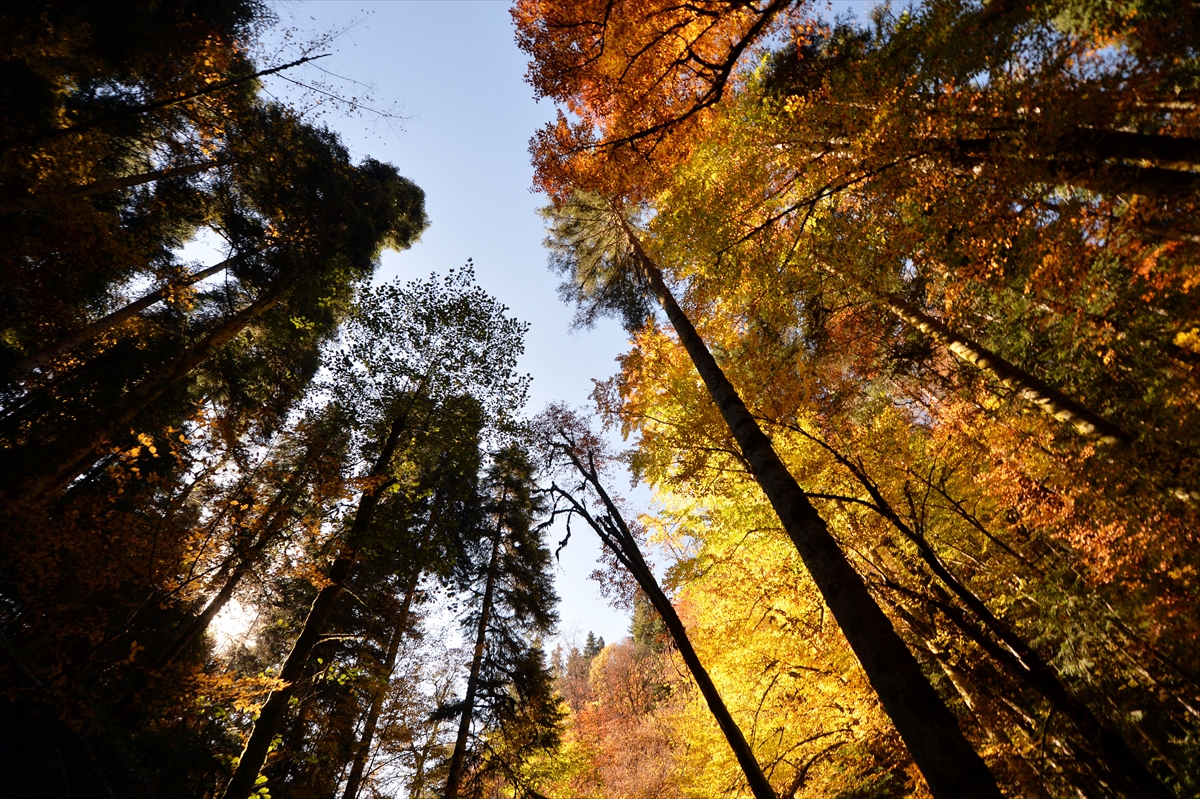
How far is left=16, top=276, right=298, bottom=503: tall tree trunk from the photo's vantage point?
701 cm

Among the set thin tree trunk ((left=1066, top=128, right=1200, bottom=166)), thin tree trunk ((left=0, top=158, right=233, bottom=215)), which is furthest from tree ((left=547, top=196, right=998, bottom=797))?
thin tree trunk ((left=0, top=158, right=233, bottom=215))

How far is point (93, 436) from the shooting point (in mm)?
7656

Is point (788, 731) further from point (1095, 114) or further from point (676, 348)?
point (1095, 114)

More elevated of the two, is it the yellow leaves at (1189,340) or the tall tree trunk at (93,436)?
the tall tree trunk at (93,436)

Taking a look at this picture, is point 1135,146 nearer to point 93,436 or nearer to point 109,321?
point 93,436

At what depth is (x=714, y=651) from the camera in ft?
27.8

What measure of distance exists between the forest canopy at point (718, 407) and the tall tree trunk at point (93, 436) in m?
0.07

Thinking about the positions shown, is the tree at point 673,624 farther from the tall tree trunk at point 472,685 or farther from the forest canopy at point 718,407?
the tall tree trunk at point 472,685

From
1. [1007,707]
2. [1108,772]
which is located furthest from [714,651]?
[1108,772]

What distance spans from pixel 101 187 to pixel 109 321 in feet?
9.32

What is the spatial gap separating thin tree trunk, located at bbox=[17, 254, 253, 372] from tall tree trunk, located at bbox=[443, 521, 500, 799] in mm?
10125

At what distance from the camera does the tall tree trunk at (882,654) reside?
7.52 ft

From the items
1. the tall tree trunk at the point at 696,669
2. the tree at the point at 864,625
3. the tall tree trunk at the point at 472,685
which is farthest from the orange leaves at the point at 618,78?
the tall tree trunk at the point at 472,685

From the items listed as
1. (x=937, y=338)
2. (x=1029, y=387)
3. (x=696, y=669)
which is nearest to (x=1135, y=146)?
(x=1029, y=387)
